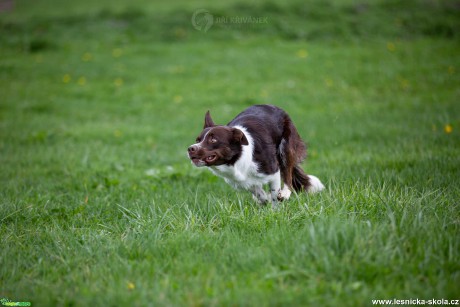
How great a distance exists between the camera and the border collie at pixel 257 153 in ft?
15.1

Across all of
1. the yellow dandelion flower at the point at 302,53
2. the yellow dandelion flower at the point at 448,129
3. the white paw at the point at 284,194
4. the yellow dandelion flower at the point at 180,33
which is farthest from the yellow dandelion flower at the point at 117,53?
the white paw at the point at 284,194

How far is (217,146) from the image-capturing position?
4586 mm

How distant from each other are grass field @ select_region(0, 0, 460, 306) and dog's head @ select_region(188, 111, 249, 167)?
49cm

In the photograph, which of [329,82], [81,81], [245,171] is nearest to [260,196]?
[245,171]

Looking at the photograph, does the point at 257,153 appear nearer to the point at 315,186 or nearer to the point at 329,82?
the point at 315,186

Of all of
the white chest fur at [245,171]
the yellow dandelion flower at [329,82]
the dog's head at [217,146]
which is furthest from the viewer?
the yellow dandelion flower at [329,82]

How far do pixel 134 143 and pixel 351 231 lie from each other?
20.0 feet

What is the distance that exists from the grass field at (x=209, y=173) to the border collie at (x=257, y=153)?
0.33m

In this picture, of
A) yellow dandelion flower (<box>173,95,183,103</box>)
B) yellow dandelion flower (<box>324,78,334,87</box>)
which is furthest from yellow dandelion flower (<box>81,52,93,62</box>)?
yellow dandelion flower (<box>324,78,334,87</box>)

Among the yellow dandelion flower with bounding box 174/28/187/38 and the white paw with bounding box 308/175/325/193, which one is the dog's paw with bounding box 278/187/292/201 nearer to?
the white paw with bounding box 308/175/325/193

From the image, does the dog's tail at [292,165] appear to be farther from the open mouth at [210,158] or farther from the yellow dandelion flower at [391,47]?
the yellow dandelion flower at [391,47]

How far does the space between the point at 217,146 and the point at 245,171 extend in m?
0.49

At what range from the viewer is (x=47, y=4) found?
862 inches

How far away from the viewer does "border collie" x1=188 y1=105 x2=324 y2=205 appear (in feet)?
15.1
